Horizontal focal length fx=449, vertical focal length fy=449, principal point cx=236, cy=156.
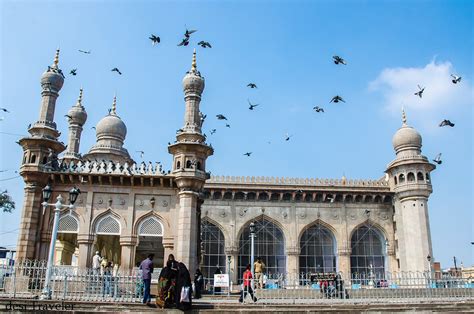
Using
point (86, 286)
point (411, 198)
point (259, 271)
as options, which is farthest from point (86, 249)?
point (411, 198)

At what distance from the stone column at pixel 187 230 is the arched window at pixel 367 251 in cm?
1570

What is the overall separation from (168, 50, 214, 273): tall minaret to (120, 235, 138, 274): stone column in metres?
1.70

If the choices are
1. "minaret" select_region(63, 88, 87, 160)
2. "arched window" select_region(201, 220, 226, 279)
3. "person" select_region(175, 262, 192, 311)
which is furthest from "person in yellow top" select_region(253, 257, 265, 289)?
"minaret" select_region(63, 88, 87, 160)

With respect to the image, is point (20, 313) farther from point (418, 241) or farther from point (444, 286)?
point (418, 241)

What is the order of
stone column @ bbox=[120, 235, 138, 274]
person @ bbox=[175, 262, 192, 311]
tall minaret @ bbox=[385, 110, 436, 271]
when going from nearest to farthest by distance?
person @ bbox=[175, 262, 192, 311]
stone column @ bbox=[120, 235, 138, 274]
tall minaret @ bbox=[385, 110, 436, 271]

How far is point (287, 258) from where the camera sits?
92.4 feet

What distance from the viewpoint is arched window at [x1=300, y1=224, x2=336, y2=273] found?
94.4 feet

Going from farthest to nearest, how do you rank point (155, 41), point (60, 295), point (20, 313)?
point (155, 41), point (60, 295), point (20, 313)

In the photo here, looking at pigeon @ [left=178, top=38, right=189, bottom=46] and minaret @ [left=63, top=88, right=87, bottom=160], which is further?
minaret @ [left=63, top=88, right=87, bottom=160]

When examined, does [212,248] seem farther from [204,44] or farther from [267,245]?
[204,44]

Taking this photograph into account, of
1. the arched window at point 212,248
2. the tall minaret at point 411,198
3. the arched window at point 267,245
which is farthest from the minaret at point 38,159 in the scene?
the tall minaret at point 411,198

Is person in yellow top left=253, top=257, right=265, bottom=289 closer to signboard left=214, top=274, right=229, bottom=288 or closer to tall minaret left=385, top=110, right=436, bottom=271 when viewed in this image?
signboard left=214, top=274, right=229, bottom=288

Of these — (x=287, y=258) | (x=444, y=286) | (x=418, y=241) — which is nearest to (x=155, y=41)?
(x=444, y=286)

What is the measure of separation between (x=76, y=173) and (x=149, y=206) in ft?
9.90
